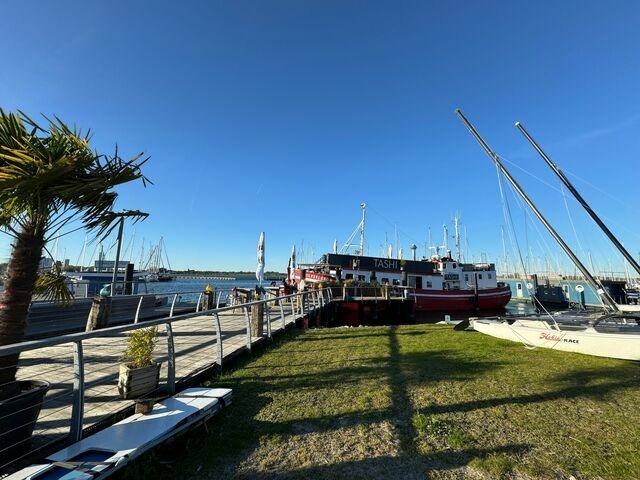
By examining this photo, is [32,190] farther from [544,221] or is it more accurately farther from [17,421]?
[544,221]

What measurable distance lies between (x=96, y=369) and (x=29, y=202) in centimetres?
411

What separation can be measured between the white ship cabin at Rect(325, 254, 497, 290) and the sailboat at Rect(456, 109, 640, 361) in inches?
772

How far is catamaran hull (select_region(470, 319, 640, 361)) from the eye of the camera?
25.7ft

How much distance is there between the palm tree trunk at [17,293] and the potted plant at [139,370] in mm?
1382

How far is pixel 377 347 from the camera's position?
9453 millimetres

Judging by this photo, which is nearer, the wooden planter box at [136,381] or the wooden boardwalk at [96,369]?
the wooden boardwalk at [96,369]

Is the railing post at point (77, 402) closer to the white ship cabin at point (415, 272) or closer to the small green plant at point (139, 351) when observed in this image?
the small green plant at point (139, 351)

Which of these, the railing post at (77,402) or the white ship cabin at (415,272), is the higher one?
the white ship cabin at (415,272)

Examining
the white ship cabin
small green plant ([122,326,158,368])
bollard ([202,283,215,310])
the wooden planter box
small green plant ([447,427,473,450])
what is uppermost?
the white ship cabin

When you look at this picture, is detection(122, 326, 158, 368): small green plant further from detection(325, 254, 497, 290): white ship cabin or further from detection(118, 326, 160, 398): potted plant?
detection(325, 254, 497, 290): white ship cabin

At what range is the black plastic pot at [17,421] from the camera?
2982mm

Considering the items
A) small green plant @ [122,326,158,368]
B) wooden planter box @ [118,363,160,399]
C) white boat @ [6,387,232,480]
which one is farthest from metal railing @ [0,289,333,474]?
white boat @ [6,387,232,480]

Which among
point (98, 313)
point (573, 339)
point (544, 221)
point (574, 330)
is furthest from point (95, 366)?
point (544, 221)

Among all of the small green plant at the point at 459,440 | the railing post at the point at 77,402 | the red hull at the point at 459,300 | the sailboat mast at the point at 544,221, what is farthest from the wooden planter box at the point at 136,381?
the red hull at the point at 459,300
